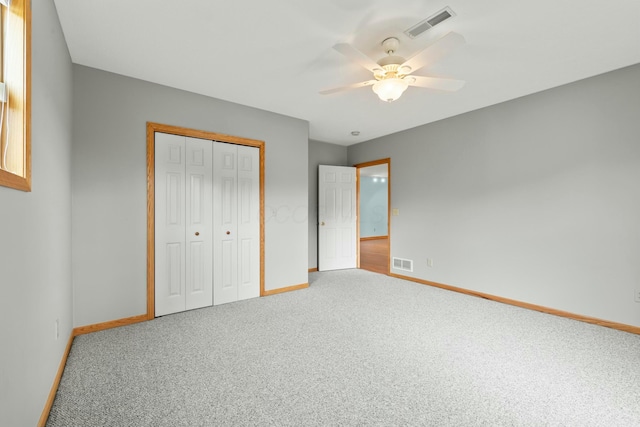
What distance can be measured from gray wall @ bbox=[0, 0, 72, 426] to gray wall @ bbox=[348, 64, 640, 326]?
438 cm

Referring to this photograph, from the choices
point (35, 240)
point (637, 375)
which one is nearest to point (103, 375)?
point (35, 240)

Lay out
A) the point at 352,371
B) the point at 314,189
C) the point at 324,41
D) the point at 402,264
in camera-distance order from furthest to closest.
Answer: the point at 314,189 → the point at 402,264 → the point at 324,41 → the point at 352,371

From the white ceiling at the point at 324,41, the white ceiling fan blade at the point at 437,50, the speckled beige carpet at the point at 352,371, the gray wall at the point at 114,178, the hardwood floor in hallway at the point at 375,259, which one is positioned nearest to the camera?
the speckled beige carpet at the point at 352,371

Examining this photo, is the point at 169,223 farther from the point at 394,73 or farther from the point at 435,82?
the point at 435,82

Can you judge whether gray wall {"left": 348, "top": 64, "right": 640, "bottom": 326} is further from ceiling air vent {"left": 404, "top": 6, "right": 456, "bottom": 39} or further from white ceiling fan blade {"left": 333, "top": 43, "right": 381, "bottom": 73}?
white ceiling fan blade {"left": 333, "top": 43, "right": 381, "bottom": 73}

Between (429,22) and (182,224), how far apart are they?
3.05 metres

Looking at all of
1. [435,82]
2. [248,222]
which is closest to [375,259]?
[248,222]

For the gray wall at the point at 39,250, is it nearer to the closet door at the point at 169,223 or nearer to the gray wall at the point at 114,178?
the gray wall at the point at 114,178

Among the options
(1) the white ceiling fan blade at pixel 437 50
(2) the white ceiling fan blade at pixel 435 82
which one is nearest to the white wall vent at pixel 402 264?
(2) the white ceiling fan blade at pixel 435 82

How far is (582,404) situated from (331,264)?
4.07 m

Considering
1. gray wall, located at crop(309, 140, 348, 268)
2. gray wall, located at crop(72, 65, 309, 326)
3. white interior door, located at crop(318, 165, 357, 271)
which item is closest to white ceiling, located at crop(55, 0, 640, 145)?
gray wall, located at crop(72, 65, 309, 326)

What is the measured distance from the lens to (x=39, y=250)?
5.11 feet

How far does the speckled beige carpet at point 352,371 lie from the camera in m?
1.66

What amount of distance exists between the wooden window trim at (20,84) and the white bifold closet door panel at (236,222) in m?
2.21
